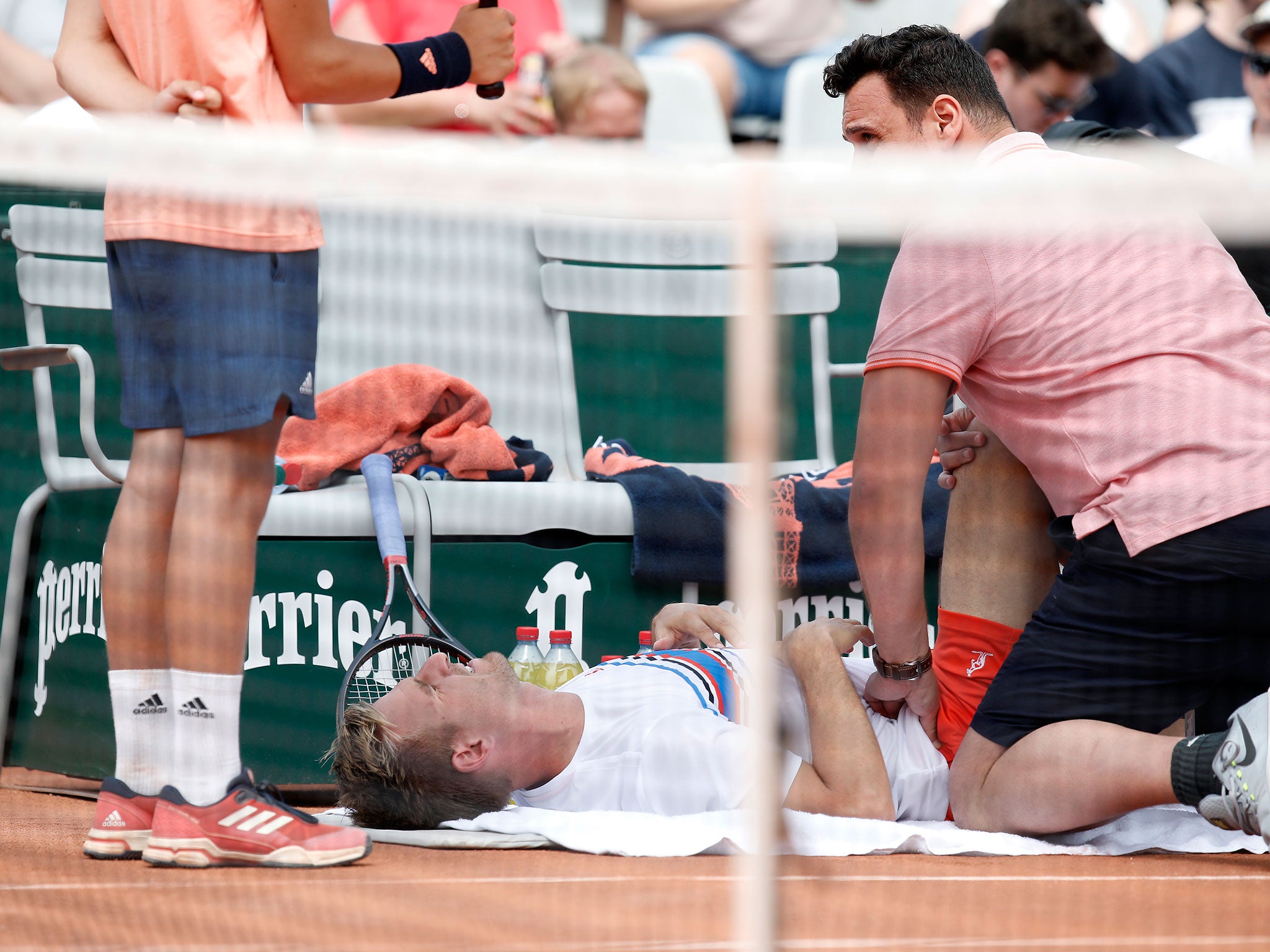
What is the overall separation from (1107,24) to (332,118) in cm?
299

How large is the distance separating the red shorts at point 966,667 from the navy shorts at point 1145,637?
173 millimetres

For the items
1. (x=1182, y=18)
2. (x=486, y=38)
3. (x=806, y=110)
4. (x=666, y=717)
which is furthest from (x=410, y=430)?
(x=1182, y=18)

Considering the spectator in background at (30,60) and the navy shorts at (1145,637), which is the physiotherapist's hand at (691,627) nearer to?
the navy shorts at (1145,637)

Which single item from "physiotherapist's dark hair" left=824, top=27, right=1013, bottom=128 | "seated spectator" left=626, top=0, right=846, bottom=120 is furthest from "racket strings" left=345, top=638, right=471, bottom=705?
"seated spectator" left=626, top=0, right=846, bottom=120

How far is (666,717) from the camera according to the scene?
92.1 inches

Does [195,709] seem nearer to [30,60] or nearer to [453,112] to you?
[30,60]

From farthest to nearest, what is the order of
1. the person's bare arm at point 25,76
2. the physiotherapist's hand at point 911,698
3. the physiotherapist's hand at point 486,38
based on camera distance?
1. the person's bare arm at point 25,76
2. the physiotherapist's hand at point 486,38
3. the physiotherapist's hand at point 911,698

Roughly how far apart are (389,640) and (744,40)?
10.1 feet

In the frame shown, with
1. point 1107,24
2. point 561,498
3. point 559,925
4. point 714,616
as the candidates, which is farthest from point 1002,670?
point 1107,24

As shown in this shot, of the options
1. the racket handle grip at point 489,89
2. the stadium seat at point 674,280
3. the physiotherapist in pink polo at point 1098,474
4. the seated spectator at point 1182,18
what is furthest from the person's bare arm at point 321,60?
the seated spectator at point 1182,18

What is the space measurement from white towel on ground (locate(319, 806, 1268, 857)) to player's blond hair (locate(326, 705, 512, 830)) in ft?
0.21

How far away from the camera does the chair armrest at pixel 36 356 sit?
271 centimetres

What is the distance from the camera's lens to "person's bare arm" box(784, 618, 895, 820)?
222 cm

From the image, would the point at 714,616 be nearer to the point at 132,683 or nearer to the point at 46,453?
the point at 132,683
